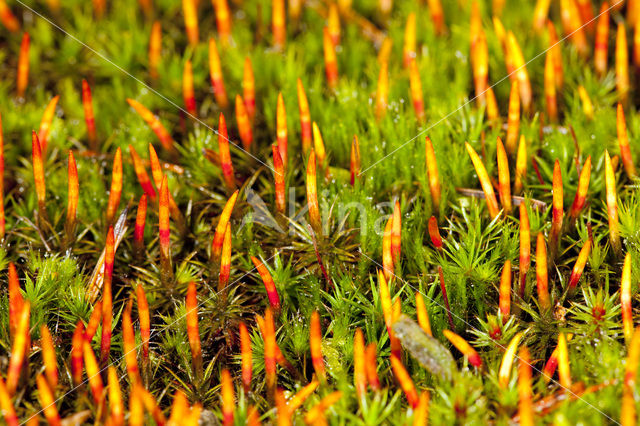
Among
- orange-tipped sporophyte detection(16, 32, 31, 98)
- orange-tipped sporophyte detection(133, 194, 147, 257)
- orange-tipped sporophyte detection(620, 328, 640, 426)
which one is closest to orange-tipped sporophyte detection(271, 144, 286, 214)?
orange-tipped sporophyte detection(133, 194, 147, 257)

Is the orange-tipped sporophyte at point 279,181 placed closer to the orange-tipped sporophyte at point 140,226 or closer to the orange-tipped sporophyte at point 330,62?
the orange-tipped sporophyte at point 140,226

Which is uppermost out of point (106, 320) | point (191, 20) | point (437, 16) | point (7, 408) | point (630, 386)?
point (191, 20)

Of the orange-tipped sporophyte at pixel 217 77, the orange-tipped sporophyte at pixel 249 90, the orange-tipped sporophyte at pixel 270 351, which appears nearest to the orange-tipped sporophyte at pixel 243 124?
the orange-tipped sporophyte at pixel 249 90

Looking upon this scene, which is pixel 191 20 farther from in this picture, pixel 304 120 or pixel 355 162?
pixel 355 162

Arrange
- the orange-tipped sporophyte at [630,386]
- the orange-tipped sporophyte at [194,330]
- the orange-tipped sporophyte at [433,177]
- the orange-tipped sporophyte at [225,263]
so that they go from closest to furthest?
1. the orange-tipped sporophyte at [630,386]
2. the orange-tipped sporophyte at [194,330]
3. the orange-tipped sporophyte at [225,263]
4. the orange-tipped sporophyte at [433,177]

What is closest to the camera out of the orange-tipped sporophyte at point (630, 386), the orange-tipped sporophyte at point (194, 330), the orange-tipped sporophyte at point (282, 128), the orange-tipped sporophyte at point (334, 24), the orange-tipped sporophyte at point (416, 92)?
the orange-tipped sporophyte at point (630, 386)

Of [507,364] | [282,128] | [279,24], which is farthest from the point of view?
[279,24]

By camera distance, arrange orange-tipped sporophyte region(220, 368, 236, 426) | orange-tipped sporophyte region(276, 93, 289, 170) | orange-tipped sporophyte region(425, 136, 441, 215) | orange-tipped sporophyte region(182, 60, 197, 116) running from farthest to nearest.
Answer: orange-tipped sporophyte region(182, 60, 197, 116)
orange-tipped sporophyte region(276, 93, 289, 170)
orange-tipped sporophyte region(425, 136, 441, 215)
orange-tipped sporophyte region(220, 368, 236, 426)

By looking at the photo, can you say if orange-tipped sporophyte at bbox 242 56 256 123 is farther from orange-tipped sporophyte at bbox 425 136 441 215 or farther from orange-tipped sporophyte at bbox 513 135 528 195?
orange-tipped sporophyte at bbox 513 135 528 195

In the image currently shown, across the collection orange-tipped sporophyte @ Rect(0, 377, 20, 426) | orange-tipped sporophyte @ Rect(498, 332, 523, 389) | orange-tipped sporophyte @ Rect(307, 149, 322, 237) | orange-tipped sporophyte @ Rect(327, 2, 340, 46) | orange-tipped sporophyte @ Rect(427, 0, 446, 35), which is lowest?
orange-tipped sporophyte @ Rect(498, 332, 523, 389)

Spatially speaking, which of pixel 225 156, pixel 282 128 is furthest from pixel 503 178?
pixel 225 156

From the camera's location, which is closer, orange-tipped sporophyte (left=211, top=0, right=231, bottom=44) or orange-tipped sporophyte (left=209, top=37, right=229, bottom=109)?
orange-tipped sporophyte (left=209, top=37, right=229, bottom=109)

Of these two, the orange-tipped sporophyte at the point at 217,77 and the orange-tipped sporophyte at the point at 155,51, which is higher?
the orange-tipped sporophyte at the point at 155,51
